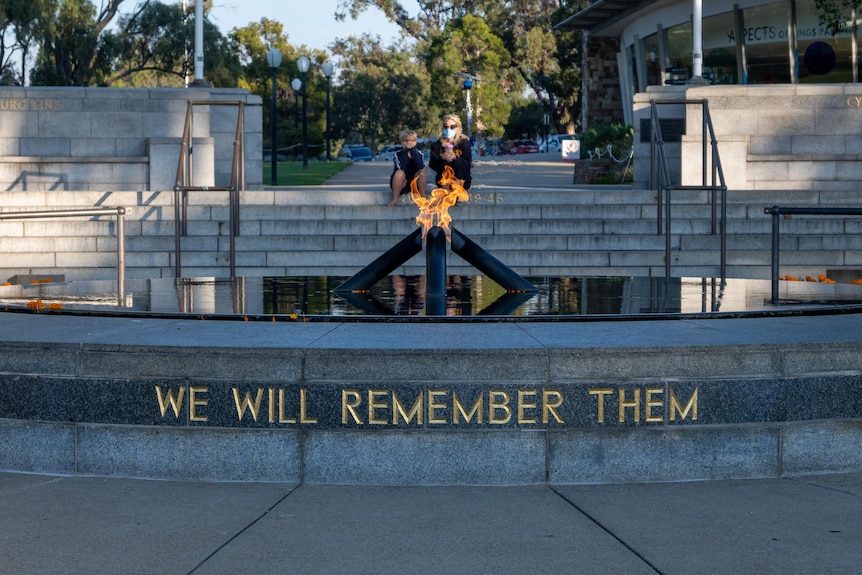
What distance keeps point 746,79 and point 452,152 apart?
80.7 feet

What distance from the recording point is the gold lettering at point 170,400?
6.46 meters

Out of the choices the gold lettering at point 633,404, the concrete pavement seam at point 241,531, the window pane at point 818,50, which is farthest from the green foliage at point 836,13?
the concrete pavement seam at point 241,531

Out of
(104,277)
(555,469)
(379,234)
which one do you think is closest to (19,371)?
(555,469)

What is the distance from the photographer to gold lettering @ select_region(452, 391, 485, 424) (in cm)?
633

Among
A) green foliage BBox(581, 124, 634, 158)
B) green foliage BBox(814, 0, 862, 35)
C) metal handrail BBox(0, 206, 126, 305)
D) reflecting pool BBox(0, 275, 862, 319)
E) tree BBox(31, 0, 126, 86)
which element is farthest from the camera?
tree BBox(31, 0, 126, 86)

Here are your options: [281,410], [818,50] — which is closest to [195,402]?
[281,410]

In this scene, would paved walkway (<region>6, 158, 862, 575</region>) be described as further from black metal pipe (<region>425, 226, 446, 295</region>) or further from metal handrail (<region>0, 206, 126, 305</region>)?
metal handrail (<region>0, 206, 126, 305</region>)

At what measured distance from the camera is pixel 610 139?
3031 cm

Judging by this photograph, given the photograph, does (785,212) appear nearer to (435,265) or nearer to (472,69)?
(435,265)

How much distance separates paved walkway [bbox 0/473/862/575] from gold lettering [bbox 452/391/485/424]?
38 cm

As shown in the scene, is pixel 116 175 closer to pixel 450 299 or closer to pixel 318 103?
pixel 450 299

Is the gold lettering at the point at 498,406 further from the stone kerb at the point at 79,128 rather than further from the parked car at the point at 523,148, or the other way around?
the parked car at the point at 523,148

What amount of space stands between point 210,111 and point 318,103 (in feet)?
188

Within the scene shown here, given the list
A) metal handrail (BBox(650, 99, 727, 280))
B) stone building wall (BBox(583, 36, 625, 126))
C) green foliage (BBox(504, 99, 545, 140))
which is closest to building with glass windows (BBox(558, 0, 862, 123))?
stone building wall (BBox(583, 36, 625, 126))
